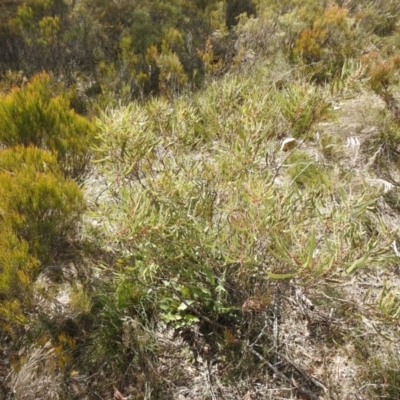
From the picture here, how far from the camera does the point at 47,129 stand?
304 cm

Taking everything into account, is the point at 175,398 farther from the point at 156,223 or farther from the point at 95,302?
the point at 156,223

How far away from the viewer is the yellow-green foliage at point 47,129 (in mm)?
2898

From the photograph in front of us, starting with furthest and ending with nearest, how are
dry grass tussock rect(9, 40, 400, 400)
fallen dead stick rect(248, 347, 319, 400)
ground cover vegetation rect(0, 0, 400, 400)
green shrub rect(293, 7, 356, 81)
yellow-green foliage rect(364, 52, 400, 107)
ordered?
green shrub rect(293, 7, 356, 81)
yellow-green foliage rect(364, 52, 400, 107)
fallen dead stick rect(248, 347, 319, 400)
dry grass tussock rect(9, 40, 400, 400)
ground cover vegetation rect(0, 0, 400, 400)

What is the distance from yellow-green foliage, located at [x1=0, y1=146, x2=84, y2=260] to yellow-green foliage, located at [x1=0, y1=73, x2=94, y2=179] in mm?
387

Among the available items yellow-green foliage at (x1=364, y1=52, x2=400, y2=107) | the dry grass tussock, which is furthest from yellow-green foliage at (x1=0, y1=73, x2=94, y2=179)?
yellow-green foliage at (x1=364, y1=52, x2=400, y2=107)

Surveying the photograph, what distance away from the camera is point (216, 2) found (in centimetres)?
641

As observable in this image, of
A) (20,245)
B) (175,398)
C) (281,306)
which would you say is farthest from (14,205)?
(281,306)

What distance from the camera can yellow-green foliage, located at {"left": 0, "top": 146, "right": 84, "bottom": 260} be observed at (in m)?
2.14

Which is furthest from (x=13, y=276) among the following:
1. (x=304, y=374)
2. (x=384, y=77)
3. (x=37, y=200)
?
(x=384, y=77)

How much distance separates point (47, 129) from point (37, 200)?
110 centimetres

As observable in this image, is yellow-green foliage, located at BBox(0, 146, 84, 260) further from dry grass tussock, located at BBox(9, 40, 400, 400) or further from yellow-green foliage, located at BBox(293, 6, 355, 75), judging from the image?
yellow-green foliage, located at BBox(293, 6, 355, 75)

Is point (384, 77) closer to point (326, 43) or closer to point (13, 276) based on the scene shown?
point (326, 43)

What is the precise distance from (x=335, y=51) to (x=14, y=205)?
4880mm

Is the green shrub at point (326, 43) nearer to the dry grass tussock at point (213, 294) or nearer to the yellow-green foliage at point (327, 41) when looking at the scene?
the yellow-green foliage at point (327, 41)
